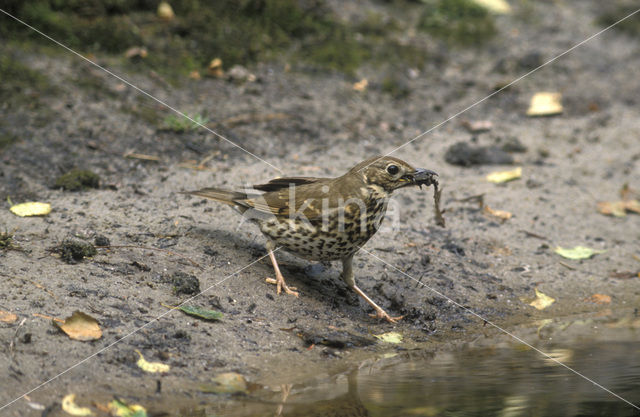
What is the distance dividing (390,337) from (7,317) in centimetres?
251

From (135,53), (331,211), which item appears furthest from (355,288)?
(135,53)

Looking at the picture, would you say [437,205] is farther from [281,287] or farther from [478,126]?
[478,126]

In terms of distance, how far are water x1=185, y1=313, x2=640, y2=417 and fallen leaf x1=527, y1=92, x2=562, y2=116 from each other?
4.80 metres

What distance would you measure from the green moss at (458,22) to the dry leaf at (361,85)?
1859 mm

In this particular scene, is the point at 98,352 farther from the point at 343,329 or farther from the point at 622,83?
the point at 622,83

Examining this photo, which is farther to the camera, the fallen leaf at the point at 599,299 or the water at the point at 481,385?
the fallen leaf at the point at 599,299

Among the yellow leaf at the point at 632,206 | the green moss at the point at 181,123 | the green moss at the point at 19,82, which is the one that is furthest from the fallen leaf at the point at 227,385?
the yellow leaf at the point at 632,206

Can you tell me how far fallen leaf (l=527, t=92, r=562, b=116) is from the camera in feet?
30.0

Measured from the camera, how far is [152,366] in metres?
3.98

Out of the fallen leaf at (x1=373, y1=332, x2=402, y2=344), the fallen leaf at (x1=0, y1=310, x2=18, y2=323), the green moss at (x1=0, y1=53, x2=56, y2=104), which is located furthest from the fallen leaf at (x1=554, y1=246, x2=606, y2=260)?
the green moss at (x1=0, y1=53, x2=56, y2=104)

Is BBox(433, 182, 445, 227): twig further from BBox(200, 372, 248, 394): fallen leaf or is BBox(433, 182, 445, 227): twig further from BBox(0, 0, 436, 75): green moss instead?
BBox(0, 0, 436, 75): green moss

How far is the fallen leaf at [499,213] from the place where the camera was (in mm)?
6801

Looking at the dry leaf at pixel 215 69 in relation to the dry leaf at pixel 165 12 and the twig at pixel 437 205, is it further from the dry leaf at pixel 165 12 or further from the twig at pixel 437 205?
the twig at pixel 437 205

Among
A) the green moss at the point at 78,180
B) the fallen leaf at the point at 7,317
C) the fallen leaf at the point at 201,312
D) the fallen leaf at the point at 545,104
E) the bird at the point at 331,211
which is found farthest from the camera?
the fallen leaf at the point at 545,104
